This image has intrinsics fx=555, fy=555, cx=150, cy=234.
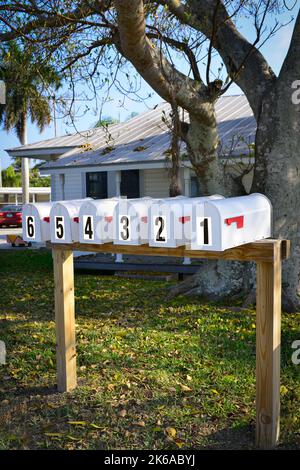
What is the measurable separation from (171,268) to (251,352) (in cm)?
559

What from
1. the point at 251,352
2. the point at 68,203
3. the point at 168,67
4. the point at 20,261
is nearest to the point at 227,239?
the point at 68,203

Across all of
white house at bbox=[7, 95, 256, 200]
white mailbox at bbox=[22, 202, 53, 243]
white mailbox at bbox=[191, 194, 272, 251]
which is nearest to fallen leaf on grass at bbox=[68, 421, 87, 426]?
white mailbox at bbox=[22, 202, 53, 243]

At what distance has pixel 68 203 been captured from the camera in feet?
15.3

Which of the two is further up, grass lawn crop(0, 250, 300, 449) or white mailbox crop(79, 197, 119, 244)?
white mailbox crop(79, 197, 119, 244)

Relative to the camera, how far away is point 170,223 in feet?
13.2

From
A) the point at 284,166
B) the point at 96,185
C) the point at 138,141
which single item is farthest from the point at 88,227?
the point at 96,185

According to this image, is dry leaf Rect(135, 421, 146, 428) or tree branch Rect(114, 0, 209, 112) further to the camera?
tree branch Rect(114, 0, 209, 112)

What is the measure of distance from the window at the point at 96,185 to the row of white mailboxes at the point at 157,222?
13.5 metres

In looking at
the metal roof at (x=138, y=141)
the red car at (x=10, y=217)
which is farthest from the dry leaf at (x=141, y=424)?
the red car at (x=10, y=217)

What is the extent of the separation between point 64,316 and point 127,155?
34.4 feet

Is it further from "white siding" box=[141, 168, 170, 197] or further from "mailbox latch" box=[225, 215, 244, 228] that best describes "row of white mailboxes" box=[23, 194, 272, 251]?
"white siding" box=[141, 168, 170, 197]

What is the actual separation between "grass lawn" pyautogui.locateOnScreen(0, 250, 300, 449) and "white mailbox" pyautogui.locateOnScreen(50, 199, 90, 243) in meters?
1.43

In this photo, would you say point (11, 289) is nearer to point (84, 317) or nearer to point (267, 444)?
point (84, 317)

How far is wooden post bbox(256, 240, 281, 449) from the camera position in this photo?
4.01 metres
